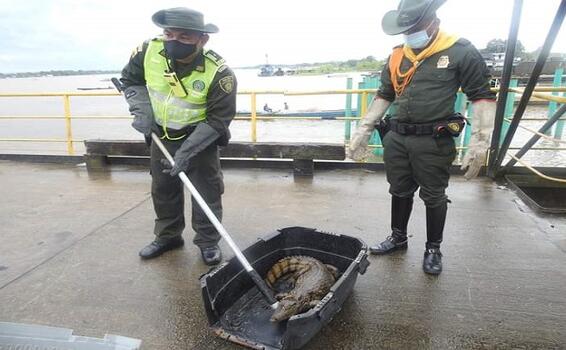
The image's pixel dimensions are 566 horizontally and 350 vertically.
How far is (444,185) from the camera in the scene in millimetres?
2732

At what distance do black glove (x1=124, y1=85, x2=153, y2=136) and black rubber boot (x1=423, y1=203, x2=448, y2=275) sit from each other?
2.05 m

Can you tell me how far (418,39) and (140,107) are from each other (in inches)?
74.8

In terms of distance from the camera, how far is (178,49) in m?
2.53

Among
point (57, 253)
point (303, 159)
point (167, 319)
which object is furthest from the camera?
point (303, 159)

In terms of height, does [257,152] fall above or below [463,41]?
below

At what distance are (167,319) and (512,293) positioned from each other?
6.85 feet

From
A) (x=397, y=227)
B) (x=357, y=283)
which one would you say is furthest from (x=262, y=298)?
(x=397, y=227)

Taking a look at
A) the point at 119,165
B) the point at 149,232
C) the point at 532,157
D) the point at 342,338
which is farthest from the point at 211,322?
the point at 532,157

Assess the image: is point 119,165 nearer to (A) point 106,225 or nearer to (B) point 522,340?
(A) point 106,225

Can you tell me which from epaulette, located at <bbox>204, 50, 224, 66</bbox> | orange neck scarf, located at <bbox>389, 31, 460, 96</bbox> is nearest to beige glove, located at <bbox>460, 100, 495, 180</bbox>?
orange neck scarf, located at <bbox>389, 31, 460, 96</bbox>

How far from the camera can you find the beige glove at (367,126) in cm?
302

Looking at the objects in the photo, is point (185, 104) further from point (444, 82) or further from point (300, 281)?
point (444, 82)

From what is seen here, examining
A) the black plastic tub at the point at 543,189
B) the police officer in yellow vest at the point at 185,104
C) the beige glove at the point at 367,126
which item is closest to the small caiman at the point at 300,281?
the police officer in yellow vest at the point at 185,104

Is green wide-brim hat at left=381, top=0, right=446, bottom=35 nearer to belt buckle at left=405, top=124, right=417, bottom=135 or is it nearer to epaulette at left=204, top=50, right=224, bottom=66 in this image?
belt buckle at left=405, top=124, right=417, bottom=135
